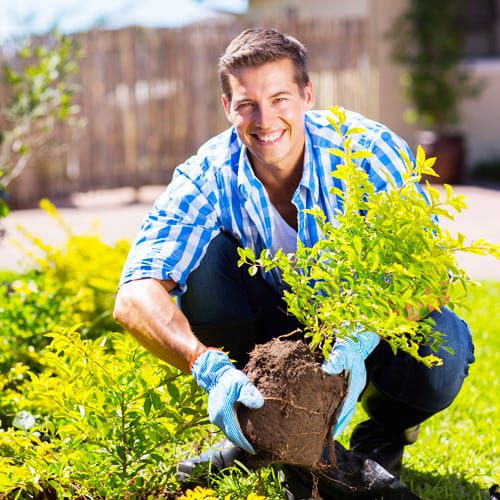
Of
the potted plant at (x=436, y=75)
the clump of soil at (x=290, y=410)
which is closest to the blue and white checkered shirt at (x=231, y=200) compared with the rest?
the clump of soil at (x=290, y=410)

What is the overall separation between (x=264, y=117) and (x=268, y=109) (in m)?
0.03

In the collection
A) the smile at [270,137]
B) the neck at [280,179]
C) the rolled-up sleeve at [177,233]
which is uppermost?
the smile at [270,137]

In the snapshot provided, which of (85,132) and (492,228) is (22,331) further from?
(85,132)

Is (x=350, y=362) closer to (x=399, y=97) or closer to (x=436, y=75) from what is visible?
(x=436, y=75)

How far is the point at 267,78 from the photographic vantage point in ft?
8.70

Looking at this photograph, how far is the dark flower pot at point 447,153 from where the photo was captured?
10.4 meters

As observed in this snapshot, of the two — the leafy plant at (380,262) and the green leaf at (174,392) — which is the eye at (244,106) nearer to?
the leafy plant at (380,262)

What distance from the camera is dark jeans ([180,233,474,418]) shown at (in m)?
2.73

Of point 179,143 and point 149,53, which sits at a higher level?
point 149,53

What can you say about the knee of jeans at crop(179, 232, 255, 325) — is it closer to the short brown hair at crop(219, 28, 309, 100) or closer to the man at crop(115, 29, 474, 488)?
the man at crop(115, 29, 474, 488)

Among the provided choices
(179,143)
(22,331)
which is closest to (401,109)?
(179,143)

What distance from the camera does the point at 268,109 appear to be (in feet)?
8.72

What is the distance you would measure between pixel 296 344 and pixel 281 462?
298 mm

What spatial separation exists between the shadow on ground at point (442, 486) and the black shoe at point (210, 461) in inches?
23.7
